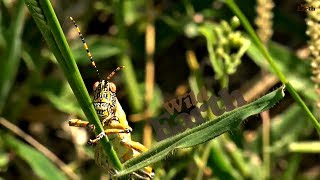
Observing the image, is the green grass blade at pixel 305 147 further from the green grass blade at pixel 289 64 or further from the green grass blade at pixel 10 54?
the green grass blade at pixel 10 54

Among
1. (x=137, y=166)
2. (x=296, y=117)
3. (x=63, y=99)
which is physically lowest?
(x=137, y=166)

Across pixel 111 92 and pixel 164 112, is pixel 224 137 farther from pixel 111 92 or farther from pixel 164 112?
pixel 111 92

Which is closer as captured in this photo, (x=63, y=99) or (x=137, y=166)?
(x=137, y=166)

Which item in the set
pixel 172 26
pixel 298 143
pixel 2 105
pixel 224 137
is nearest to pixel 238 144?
pixel 224 137

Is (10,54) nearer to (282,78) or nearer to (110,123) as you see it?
(110,123)

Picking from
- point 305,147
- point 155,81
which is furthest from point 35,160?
point 305,147

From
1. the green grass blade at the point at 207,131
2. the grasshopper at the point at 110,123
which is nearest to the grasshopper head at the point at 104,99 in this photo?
the grasshopper at the point at 110,123
